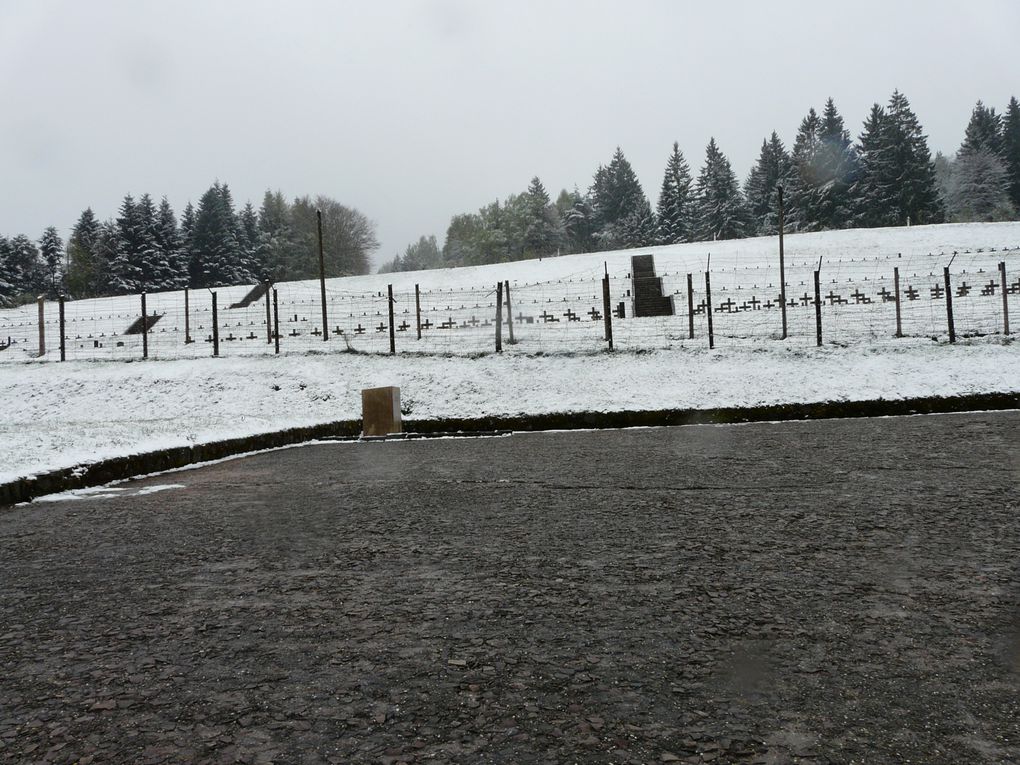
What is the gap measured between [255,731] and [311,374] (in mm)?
15467

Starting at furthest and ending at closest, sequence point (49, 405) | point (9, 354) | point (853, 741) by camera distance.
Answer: point (9, 354), point (49, 405), point (853, 741)

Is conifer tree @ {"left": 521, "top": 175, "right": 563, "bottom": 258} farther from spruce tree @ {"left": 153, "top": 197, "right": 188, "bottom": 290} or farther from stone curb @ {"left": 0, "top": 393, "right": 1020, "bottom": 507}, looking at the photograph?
stone curb @ {"left": 0, "top": 393, "right": 1020, "bottom": 507}

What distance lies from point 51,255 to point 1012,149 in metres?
95.3

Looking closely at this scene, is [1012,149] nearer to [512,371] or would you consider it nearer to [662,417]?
[512,371]

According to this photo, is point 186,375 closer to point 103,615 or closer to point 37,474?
point 37,474

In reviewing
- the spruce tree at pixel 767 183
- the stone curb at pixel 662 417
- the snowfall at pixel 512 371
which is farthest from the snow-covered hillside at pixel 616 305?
the spruce tree at pixel 767 183

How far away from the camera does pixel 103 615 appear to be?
2.55 m

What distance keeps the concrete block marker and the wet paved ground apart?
650 centimetres

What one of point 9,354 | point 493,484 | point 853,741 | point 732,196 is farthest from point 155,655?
point 732,196

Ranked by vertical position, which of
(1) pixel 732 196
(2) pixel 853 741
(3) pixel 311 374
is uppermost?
(1) pixel 732 196

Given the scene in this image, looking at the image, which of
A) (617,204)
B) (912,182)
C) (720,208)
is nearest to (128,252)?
(617,204)

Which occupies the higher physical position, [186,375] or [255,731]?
[186,375]

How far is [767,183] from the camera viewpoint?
70.8 m

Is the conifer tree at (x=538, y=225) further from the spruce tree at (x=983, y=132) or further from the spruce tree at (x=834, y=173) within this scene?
the spruce tree at (x=983, y=132)
